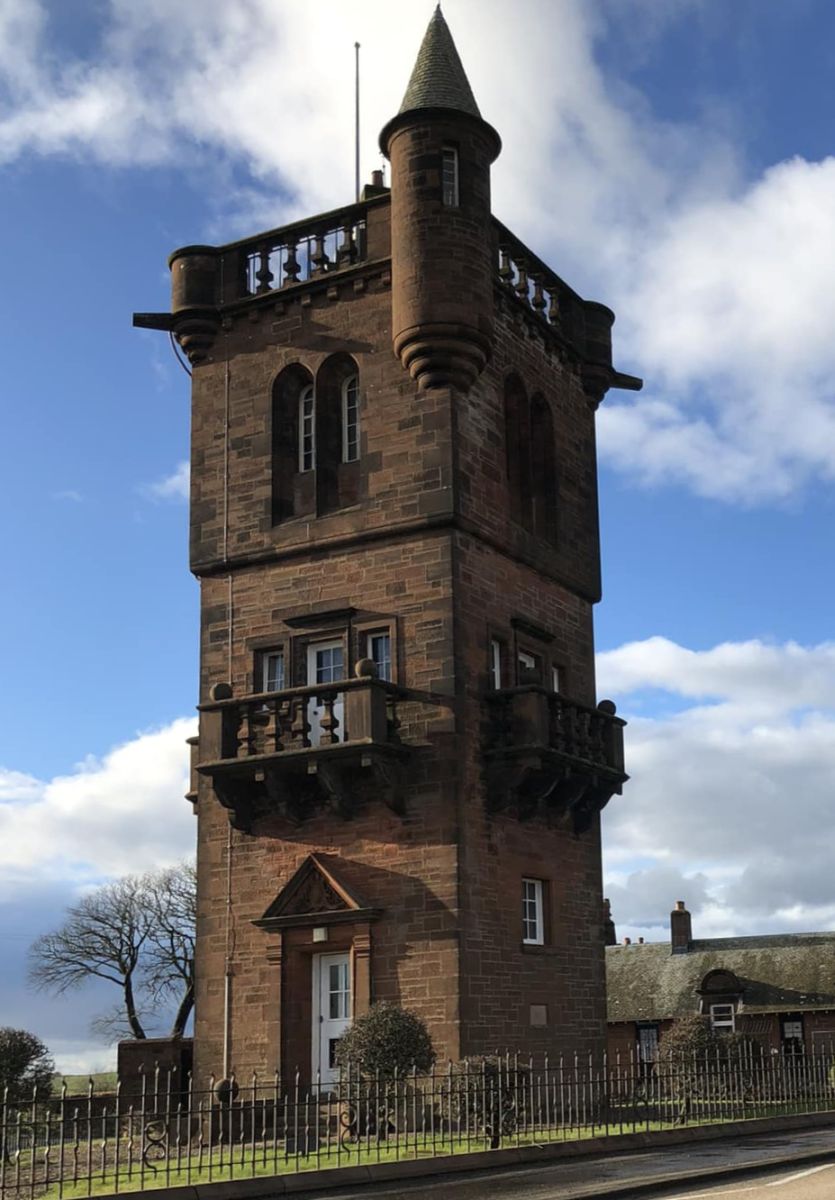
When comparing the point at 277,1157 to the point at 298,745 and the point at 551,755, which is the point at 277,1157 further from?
the point at 551,755

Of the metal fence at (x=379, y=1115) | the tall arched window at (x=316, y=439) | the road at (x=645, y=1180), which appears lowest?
the road at (x=645, y=1180)

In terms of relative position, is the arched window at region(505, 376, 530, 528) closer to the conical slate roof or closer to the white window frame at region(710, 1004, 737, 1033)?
the conical slate roof

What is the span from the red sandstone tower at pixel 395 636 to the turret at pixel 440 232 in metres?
0.05

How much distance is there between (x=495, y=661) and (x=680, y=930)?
34.8 meters

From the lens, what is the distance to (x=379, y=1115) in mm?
18734

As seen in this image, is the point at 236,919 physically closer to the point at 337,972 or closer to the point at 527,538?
the point at 337,972

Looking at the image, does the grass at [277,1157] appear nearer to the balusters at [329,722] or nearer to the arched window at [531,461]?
the balusters at [329,722]

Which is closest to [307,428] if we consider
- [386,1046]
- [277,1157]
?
[386,1046]

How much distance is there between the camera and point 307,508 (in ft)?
90.8

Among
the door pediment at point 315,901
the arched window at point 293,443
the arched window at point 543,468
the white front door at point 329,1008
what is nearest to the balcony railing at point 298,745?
the door pediment at point 315,901

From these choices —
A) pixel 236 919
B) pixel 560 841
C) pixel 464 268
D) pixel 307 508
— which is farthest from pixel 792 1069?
pixel 464 268

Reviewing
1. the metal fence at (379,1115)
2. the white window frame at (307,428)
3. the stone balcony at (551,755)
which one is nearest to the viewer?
the metal fence at (379,1115)

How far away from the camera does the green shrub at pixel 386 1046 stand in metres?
21.3

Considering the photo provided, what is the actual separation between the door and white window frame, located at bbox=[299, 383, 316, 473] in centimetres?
344
